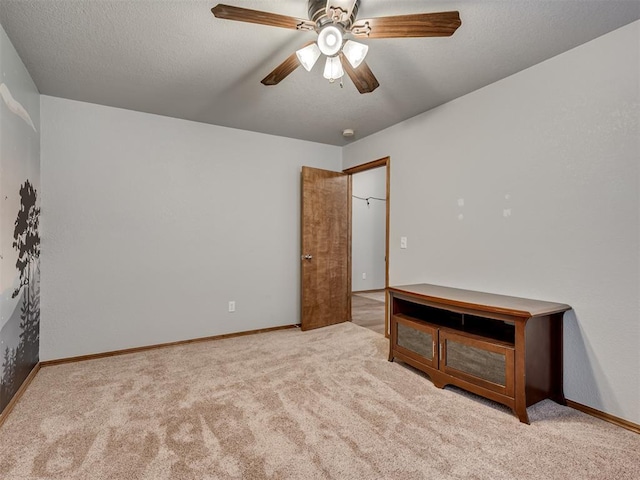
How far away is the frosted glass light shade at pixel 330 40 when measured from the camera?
1.65 meters

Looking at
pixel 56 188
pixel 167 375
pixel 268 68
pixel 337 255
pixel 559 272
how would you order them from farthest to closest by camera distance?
1. pixel 337 255
2. pixel 56 188
3. pixel 167 375
4. pixel 268 68
5. pixel 559 272

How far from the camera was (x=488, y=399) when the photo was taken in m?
2.29

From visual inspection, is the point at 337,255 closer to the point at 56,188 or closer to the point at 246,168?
the point at 246,168

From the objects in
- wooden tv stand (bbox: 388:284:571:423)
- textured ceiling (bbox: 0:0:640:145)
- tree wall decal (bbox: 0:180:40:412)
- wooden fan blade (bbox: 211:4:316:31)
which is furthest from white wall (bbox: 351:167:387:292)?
wooden fan blade (bbox: 211:4:316:31)

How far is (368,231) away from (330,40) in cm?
526

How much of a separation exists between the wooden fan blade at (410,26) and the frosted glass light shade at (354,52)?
2.5 inches

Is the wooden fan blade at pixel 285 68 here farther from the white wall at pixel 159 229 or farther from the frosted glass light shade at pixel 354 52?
the white wall at pixel 159 229

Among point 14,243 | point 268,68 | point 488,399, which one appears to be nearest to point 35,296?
point 14,243

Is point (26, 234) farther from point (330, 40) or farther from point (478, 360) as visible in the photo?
point (478, 360)

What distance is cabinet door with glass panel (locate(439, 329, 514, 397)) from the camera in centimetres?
210

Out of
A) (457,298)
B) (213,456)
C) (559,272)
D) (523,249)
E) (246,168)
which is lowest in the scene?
(213,456)

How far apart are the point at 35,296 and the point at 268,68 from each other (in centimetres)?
269

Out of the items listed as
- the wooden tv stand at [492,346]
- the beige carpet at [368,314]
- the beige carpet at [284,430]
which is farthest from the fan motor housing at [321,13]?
the beige carpet at [368,314]

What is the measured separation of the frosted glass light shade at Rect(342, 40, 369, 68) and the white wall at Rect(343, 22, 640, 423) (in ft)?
4.83
